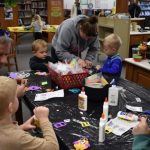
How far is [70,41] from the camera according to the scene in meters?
2.95

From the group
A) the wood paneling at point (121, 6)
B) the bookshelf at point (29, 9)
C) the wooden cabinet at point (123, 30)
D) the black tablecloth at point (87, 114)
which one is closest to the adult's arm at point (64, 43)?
the black tablecloth at point (87, 114)

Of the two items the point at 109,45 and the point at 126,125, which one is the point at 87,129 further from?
the point at 109,45

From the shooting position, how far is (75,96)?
213 centimetres

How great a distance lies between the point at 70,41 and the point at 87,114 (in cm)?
135

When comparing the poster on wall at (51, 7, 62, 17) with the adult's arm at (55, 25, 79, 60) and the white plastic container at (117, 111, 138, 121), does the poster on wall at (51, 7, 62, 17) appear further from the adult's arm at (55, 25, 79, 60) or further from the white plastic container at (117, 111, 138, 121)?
the white plastic container at (117, 111, 138, 121)

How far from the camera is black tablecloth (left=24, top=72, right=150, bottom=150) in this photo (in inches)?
57.1

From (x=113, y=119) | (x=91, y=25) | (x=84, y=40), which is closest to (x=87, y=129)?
(x=113, y=119)

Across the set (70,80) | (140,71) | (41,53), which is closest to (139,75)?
(140,71)

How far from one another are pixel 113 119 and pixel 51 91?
743 mm

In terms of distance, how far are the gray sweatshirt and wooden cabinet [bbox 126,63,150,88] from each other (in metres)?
0.76

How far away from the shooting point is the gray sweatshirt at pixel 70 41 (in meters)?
2.90

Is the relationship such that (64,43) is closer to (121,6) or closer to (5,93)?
(5,93)

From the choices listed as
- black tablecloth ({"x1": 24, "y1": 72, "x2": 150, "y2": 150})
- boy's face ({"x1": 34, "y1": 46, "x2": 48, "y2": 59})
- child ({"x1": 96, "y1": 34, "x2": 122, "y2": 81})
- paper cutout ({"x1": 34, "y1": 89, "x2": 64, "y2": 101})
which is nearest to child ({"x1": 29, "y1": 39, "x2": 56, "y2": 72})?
boy's face ({"x1": 34, "y1": 46, "x2": 48, "y2": 59})

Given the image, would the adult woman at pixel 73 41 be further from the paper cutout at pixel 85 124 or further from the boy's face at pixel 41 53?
the paper cutout at pixel 85 124
